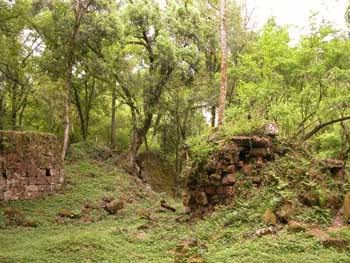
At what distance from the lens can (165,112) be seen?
20078 mm

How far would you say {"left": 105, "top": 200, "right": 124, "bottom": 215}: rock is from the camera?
13.4 meters

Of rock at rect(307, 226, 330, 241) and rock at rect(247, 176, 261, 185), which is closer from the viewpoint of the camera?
rock at rect(307, 226, 330, 241)

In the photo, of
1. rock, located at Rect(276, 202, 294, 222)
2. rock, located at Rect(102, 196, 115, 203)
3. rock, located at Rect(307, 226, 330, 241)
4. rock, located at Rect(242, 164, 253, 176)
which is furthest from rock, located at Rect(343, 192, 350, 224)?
rock, located at Rect(102, 196, 115, 203)

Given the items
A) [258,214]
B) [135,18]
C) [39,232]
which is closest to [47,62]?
[135,18]

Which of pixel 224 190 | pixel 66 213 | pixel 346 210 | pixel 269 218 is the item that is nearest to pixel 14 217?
pixel 66 213

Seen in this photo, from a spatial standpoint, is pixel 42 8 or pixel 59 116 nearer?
pixel 59 116

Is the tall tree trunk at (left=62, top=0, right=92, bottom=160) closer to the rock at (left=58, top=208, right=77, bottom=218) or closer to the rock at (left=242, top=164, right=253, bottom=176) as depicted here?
the rock at (left=58, top=208, right=77, bottom=218)

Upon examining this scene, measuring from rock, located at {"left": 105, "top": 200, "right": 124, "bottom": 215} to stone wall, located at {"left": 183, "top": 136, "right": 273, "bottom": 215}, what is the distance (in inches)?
145

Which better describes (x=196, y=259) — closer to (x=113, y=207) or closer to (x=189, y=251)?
(x=189, y=251)

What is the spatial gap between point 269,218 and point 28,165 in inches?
368

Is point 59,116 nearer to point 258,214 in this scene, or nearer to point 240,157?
point 240,157

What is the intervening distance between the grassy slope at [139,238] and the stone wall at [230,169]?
710 mm

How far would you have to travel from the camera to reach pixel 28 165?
1370 cm

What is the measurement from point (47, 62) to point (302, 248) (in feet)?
48.8
